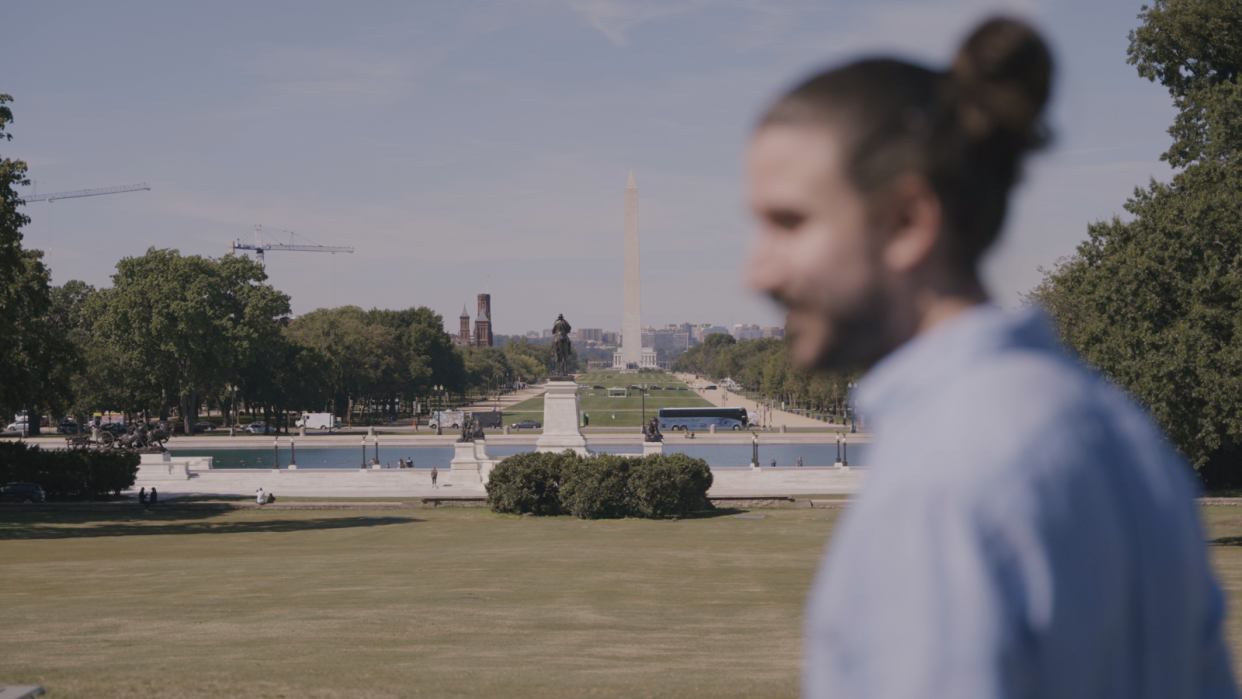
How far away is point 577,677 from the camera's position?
34.9 feet

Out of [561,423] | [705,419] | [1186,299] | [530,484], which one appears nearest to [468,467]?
[561,423]

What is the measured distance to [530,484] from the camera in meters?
36.9

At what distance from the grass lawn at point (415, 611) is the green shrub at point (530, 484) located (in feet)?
16.8

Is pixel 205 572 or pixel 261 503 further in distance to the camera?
pixel 261 503

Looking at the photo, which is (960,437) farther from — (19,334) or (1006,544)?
(19,334)

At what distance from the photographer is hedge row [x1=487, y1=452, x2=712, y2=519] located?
3594cm

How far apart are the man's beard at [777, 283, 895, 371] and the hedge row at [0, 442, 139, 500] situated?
46019 millimetres

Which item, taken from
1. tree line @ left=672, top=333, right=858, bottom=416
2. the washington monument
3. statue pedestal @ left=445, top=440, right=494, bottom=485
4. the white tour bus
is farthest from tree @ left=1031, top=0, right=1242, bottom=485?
the washington monument

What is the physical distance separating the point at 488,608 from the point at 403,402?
402ft

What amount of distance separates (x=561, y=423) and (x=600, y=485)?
36.5 feet

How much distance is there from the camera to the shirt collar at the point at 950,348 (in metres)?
1.28

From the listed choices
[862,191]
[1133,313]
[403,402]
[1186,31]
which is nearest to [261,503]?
[1133,313]

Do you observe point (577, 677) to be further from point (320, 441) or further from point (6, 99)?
point (320, 441)

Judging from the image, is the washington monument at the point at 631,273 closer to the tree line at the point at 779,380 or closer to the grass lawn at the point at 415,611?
the tree line at the point at 779,380
